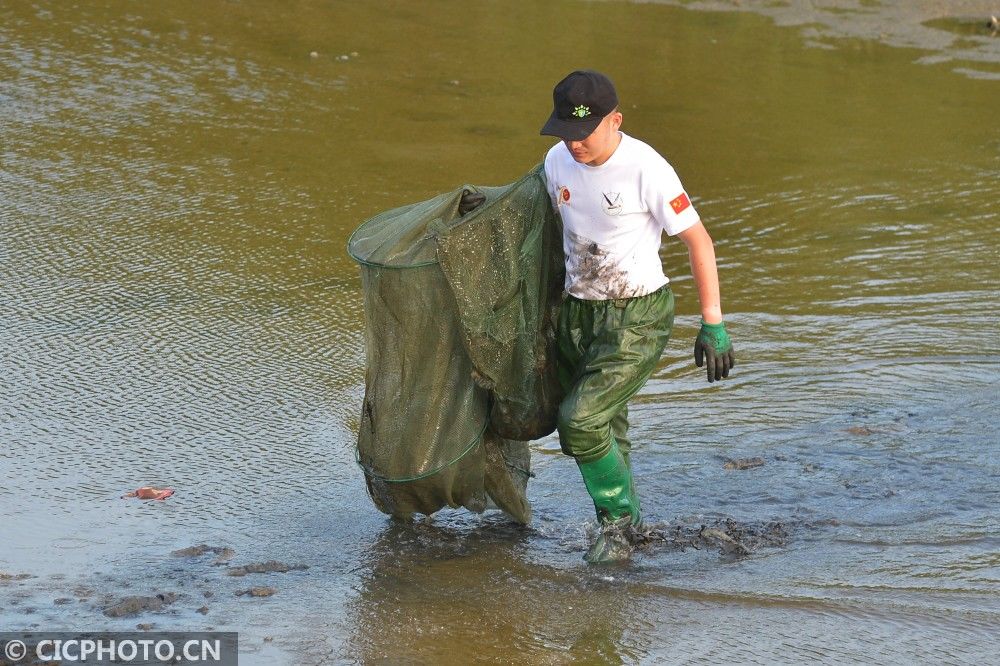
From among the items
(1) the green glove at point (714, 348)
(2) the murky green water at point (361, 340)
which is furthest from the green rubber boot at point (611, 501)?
(1) the green glove at point (714, 348)

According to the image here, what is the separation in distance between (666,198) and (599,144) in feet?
0.82

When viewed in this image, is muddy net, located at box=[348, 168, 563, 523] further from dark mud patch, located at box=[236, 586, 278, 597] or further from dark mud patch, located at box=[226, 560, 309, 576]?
dark mud patch, located at box=[236, 586, 278, 597]

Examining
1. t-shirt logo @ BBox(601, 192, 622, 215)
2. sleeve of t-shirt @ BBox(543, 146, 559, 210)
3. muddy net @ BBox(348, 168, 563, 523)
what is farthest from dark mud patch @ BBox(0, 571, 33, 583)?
t-shirt logo @ BBox(601, 192, 622, 215)

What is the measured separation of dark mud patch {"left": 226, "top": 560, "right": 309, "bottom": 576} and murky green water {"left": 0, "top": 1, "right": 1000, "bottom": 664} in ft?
0.15

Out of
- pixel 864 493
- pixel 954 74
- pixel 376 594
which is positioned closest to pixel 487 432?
pixel 376 594

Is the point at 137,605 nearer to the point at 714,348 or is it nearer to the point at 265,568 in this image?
the point at 265,568

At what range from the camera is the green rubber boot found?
4.17m

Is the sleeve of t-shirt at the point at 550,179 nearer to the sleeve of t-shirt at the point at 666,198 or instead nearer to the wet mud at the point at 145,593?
the sleeve of t-shirt at the point at 666,198

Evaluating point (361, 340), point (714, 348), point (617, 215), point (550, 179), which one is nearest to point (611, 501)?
point (714, 348)

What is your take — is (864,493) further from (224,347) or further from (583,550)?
(224,347)

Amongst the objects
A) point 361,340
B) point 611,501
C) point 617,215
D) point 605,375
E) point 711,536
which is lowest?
point 711,536

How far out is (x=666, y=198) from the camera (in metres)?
3.91

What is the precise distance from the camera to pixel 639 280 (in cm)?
406

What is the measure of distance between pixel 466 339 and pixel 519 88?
633cm
